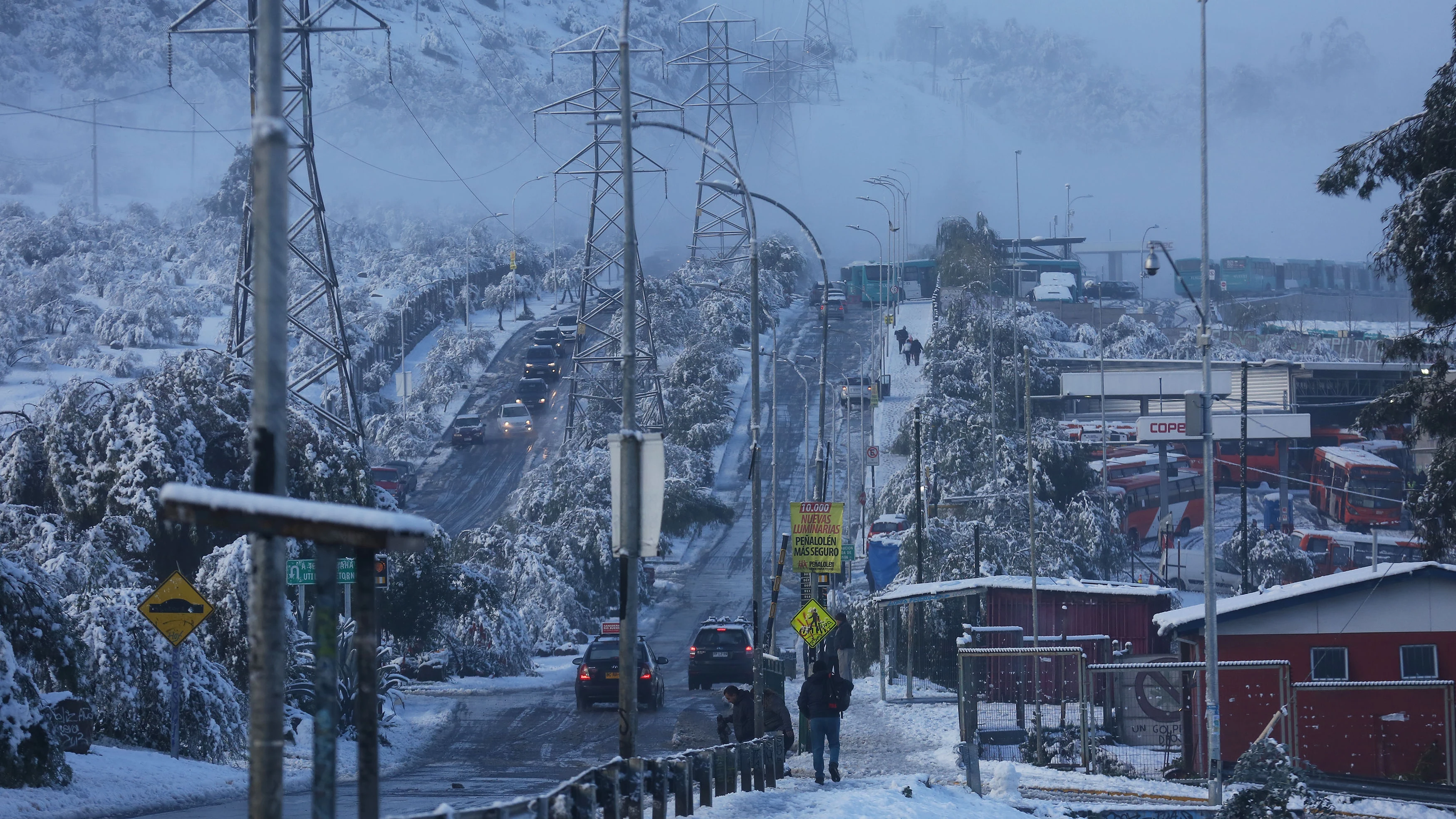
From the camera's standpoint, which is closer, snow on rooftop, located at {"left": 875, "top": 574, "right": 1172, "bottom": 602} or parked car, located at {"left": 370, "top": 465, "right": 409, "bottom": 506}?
snow on rooftop, located at {"left": 875, "top": 574, "right": 1172, "bottom": 602}

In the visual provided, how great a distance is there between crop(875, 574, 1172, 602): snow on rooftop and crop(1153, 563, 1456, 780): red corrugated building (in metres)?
6.74

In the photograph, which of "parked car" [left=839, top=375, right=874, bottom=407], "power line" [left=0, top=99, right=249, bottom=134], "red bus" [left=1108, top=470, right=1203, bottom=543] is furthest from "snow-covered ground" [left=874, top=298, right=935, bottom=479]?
"power line" [left=0, top=99, right=249, bottom=134]

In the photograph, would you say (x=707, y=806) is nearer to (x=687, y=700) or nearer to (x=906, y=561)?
(x=687, y=700)

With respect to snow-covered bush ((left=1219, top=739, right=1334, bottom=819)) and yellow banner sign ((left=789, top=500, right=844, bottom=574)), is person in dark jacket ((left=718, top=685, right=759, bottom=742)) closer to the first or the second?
snow-covered bush ((left=1219, top=739, right=1334, bottom=819))

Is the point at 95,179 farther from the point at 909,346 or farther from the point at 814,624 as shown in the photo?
the point at 814,624

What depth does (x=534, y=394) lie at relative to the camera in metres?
75.6

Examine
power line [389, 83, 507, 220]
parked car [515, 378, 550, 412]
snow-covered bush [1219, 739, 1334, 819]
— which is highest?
power line [389, 83, 507, 220]

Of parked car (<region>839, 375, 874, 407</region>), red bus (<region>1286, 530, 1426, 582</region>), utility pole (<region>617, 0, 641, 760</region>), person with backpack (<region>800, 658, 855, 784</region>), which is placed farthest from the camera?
parked car (<region>839, 375, 874, 407</region>)

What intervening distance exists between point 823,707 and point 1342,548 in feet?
145

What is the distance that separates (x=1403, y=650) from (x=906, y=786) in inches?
462

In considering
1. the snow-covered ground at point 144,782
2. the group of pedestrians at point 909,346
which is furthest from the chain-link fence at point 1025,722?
the group of pedestrians at point 909,346

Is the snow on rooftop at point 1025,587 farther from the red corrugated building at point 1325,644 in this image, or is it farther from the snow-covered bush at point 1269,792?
the snow-covered bush at point 1269,792

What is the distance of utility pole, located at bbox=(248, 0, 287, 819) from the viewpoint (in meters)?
5.87

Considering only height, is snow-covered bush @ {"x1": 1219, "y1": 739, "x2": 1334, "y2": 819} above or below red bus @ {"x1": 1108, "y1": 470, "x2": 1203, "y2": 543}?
below
